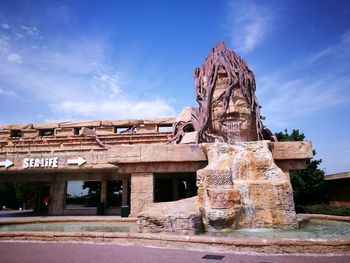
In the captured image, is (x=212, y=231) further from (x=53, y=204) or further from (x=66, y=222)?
(x=53, y=204)

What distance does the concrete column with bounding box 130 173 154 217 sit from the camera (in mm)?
11219

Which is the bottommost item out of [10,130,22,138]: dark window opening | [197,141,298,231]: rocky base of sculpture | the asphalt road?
the asphalt road

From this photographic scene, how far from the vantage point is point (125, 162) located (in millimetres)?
11523

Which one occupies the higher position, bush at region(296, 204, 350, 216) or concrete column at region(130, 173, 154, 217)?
concrete column at region(130, 173, 154, 217)

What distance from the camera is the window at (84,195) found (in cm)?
2147

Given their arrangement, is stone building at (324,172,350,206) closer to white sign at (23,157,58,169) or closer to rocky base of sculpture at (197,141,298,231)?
rocky base of sculpture at (197,141,298,231)

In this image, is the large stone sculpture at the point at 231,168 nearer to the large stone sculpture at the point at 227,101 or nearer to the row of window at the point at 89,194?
the large stone sculpture at the point at 227,101

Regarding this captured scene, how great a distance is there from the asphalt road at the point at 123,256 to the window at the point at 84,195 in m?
15.6

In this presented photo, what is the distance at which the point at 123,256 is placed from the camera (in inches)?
210

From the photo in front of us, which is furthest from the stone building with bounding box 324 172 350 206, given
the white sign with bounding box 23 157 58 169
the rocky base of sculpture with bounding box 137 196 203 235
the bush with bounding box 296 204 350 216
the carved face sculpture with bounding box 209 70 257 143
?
the white sign with bounding box 23 157 58 169

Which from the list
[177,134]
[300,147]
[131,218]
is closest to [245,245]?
[131,218]

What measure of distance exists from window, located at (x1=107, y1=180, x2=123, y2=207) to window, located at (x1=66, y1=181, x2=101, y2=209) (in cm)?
163

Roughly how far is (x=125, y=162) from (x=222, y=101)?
4.79 meters

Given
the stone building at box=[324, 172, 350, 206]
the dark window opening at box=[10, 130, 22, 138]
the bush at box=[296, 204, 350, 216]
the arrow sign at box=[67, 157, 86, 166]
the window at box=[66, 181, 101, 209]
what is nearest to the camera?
the bush at box=[296, 204, 350, 216]
